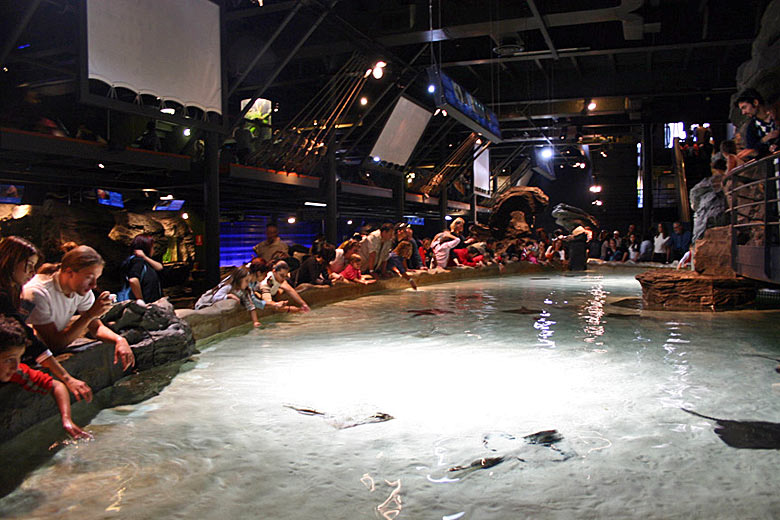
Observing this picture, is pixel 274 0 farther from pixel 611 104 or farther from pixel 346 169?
pixel 611 104

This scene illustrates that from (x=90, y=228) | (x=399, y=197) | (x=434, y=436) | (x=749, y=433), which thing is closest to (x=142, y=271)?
(x=434, y=436)

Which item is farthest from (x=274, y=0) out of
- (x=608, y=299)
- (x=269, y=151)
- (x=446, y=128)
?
(x=446, y=128)

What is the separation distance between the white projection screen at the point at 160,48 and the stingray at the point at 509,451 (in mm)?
7469

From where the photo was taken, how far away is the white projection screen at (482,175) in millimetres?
25544

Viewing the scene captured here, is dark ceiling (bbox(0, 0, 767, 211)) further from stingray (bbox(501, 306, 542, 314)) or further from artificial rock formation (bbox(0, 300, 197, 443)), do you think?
stingray (bbox(501, 306, 542, 314))

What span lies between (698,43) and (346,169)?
9644 mm

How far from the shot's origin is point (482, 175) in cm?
2666

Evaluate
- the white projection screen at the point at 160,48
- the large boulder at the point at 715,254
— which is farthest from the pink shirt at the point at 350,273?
the large boulder at the point at 715,254

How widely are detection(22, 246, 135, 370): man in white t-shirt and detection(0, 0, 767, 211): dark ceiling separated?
16.6 feet

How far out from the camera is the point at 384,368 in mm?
5363

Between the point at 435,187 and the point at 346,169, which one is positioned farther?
the point at 435,187

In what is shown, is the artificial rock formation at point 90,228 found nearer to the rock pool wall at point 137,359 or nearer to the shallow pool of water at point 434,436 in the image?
the rock pool wall at point 137,359

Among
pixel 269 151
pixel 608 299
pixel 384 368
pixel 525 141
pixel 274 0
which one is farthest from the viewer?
pixel 525 141

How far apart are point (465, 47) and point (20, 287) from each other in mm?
14003
